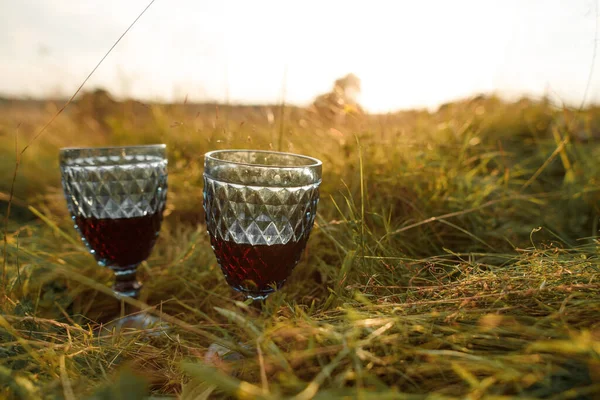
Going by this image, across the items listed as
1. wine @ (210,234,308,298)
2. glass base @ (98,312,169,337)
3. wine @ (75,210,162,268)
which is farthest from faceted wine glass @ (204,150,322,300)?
wine @ (75,210,162,268)

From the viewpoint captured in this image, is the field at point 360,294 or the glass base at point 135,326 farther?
Answer: the glass base at point 135,326

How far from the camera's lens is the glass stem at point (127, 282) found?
1109mm

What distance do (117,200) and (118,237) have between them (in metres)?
0.10

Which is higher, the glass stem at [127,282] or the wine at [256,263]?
the wine at [256,263]

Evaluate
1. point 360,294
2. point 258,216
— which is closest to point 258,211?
point 258,216

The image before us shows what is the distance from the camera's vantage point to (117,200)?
1.03 meters

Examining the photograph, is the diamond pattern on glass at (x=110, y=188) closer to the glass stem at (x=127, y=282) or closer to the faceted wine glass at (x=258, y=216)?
the glass stem at (x=127, y=282)

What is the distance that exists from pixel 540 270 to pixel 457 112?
162cm

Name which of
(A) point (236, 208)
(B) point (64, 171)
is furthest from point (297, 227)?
(B) point (64, 171)

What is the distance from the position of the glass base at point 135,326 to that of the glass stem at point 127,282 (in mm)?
83

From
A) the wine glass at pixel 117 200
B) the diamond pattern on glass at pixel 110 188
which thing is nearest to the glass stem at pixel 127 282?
the wine glass at pixel 117 200

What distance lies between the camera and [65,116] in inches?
128

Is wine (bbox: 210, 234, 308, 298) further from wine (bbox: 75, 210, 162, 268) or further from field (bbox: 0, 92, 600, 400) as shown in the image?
wine (bbox: 75, 210, 162, 268)

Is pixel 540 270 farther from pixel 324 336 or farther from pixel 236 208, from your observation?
pixel 236 208
